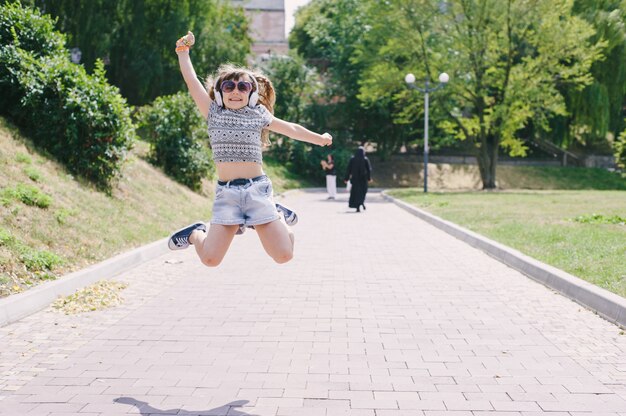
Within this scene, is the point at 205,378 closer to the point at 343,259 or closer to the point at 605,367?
the point at 605,367

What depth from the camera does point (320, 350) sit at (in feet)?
17.2

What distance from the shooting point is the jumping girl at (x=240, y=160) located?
16.1ft

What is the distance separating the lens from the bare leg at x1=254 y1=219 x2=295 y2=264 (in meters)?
4.94

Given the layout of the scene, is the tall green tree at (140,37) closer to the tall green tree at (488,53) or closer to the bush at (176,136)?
the tall green tree at (488,53)

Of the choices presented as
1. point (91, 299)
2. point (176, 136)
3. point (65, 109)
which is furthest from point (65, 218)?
point (176, 136)

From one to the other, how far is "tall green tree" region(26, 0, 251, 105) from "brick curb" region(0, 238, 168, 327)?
2013 centimetres

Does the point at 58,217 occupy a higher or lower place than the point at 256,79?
lower

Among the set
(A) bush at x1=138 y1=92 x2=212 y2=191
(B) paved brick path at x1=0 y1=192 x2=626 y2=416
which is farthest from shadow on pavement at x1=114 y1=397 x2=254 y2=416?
(A) bush at x1=138 y1=92 x2=212 y2=191

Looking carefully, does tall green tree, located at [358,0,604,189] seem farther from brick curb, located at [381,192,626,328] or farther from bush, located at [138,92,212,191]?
brick curb, located at [381,192,626,328]

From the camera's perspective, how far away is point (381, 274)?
30.2 feet

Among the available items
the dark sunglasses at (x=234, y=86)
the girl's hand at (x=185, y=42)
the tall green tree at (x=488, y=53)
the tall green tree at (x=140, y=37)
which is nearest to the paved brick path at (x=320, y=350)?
the dark sunglasses at (x=234, y=86)

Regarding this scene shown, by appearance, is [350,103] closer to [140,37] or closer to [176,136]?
[140,37]

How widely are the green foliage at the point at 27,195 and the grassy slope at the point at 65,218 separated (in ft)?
0.29

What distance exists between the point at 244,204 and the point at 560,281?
4426 millimetres
